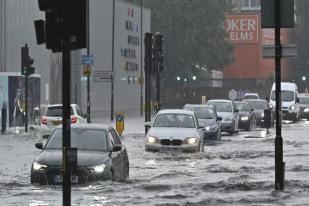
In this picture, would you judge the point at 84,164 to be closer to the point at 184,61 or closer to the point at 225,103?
the point at 225,103

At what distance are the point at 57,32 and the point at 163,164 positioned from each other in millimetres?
13168

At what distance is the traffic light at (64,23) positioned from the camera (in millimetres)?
11320

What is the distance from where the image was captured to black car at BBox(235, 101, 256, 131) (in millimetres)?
46344

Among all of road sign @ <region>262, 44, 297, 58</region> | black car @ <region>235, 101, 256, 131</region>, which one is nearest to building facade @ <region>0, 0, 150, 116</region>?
black car @ <region>235, 101, 256, 131</region>

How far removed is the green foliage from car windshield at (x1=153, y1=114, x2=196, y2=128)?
66.7m

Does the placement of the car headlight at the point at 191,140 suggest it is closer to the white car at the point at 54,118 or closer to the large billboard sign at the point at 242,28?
the white car at the point at 54,118

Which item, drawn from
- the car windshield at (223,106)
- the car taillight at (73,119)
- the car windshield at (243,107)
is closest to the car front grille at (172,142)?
the car taillight at (73,119)

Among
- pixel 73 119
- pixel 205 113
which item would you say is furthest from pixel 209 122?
pixel 73 119

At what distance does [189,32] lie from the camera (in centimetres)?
9500

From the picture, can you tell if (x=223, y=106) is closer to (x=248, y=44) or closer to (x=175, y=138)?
(x=175, y=138)

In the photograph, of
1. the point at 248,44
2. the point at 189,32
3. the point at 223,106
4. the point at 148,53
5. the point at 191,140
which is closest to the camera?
the point at 191,140

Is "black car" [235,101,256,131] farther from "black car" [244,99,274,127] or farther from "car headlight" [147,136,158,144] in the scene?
"car headlight" [147,136,158,144]

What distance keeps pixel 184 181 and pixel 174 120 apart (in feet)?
29.9

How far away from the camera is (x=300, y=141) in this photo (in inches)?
1447
